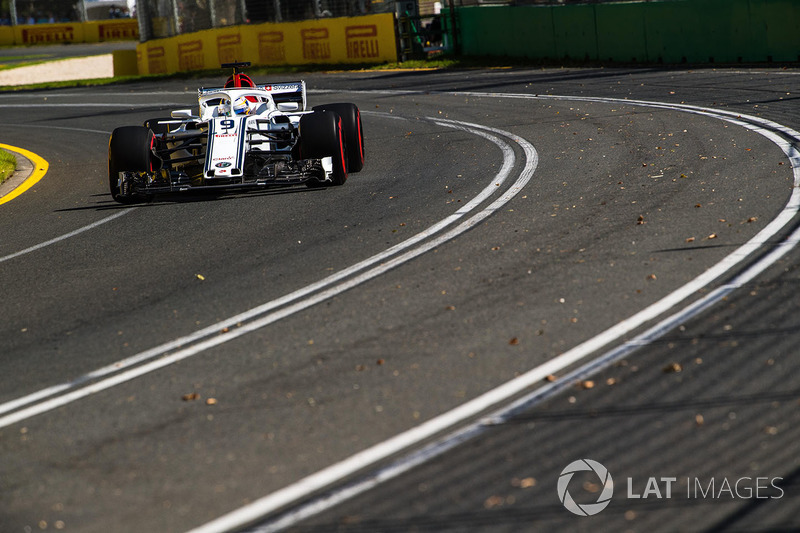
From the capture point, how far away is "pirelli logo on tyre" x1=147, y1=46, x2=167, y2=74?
36.7 m

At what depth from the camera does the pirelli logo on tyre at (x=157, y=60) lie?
3674 centimetres

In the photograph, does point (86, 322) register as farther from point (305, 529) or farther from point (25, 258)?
point (305, 529)

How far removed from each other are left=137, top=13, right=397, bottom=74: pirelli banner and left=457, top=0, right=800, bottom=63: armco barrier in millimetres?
2980

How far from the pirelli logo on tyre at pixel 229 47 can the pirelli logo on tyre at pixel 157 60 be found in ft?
11.5

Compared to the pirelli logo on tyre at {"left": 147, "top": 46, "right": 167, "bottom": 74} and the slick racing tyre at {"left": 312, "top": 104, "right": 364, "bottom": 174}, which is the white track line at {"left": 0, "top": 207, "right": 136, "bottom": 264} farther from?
the pirelli logo on tyre at {"left": 147, "top": 46, "right": 167, "bottom": 74}

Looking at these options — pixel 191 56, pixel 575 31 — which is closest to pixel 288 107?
pixel 575 31

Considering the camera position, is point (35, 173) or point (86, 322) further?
point (35, 173)

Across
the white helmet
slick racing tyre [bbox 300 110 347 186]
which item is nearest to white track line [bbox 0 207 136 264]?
the white helmet

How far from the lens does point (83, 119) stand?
22.7 m

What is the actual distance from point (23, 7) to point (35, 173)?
52288 mm

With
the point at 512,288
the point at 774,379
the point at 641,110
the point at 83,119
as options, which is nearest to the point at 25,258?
the point at 512,288

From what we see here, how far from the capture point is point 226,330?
662cm

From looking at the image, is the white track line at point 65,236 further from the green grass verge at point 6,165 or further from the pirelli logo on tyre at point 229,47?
the pirelli logo on tyre at point 229,47

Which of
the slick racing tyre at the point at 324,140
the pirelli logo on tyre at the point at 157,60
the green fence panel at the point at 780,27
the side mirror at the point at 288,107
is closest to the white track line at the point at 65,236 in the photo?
the slick racing tyre at the point at 324,140
